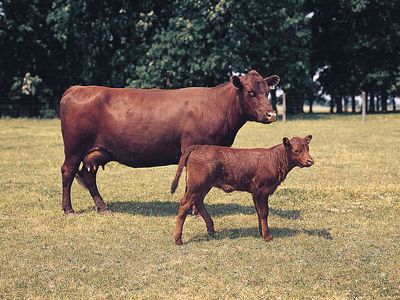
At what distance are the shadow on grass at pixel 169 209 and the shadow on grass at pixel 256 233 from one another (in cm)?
96

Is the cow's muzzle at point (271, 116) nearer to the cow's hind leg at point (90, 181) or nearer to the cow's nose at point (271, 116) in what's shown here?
the cow's nose at point (271, 116)

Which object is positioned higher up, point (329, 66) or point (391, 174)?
point (329, 66)

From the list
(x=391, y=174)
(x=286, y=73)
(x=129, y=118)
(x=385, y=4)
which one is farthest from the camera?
(x=385, y=4)

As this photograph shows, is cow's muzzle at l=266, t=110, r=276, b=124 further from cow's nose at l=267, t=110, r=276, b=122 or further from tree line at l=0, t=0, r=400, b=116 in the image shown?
tree line at l=0, t=0, r=400, b=116

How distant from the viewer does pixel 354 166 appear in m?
15.8

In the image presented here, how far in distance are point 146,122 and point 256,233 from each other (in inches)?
107

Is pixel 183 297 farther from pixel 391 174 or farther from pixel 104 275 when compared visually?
pixel 391 174

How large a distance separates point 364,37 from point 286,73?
414 inches

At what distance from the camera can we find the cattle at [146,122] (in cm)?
973

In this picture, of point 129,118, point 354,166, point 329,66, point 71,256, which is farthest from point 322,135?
point 329,66

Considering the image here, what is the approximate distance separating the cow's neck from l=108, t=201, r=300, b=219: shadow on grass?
1313 millimetres

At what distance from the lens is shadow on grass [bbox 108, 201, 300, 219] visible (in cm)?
1015

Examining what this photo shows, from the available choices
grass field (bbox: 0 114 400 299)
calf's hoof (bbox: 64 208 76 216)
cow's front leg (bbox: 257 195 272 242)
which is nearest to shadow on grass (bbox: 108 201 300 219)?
grass field (bbox: 0 114 400 299)

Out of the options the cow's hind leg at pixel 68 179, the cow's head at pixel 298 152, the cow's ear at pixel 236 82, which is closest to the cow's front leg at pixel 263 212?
the cow's head at pixel 298 152
